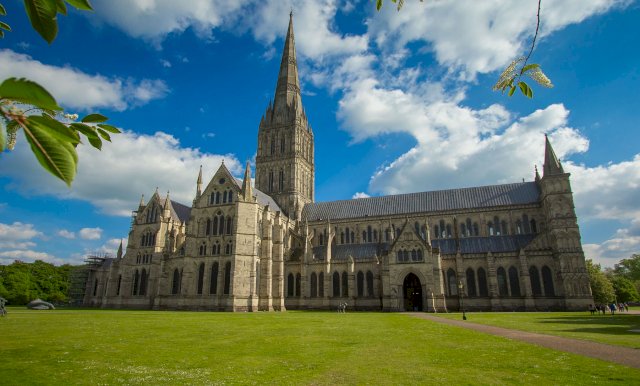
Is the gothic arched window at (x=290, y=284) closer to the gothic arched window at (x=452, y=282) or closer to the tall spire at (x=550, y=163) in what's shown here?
the gothic arched window at (x=452, y=282)

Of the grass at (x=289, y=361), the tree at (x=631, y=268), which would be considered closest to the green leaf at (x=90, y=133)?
the grass at (x=289, y=361)

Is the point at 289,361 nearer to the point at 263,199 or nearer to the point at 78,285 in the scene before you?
the point at 263,199

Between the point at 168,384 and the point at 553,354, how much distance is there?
12397mm

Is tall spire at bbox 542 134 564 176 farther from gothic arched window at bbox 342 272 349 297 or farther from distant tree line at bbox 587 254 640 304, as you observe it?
gothic arched window at bbox 342 272 349 297

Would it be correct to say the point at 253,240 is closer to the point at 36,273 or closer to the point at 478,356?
the point at 478,356

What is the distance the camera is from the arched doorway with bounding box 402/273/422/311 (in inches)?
2051

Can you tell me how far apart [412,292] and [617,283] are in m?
51.0

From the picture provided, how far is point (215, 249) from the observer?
53969mm

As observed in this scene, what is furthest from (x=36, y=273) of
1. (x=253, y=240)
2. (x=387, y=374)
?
(x=387, y=374)

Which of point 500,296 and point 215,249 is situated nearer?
point 500,296

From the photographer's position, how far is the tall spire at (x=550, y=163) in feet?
172

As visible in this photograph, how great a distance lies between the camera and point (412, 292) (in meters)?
53.3

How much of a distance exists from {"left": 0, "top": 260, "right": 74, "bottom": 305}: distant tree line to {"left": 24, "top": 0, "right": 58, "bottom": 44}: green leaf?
9302 centimetres

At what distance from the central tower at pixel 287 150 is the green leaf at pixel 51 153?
65673 mm
